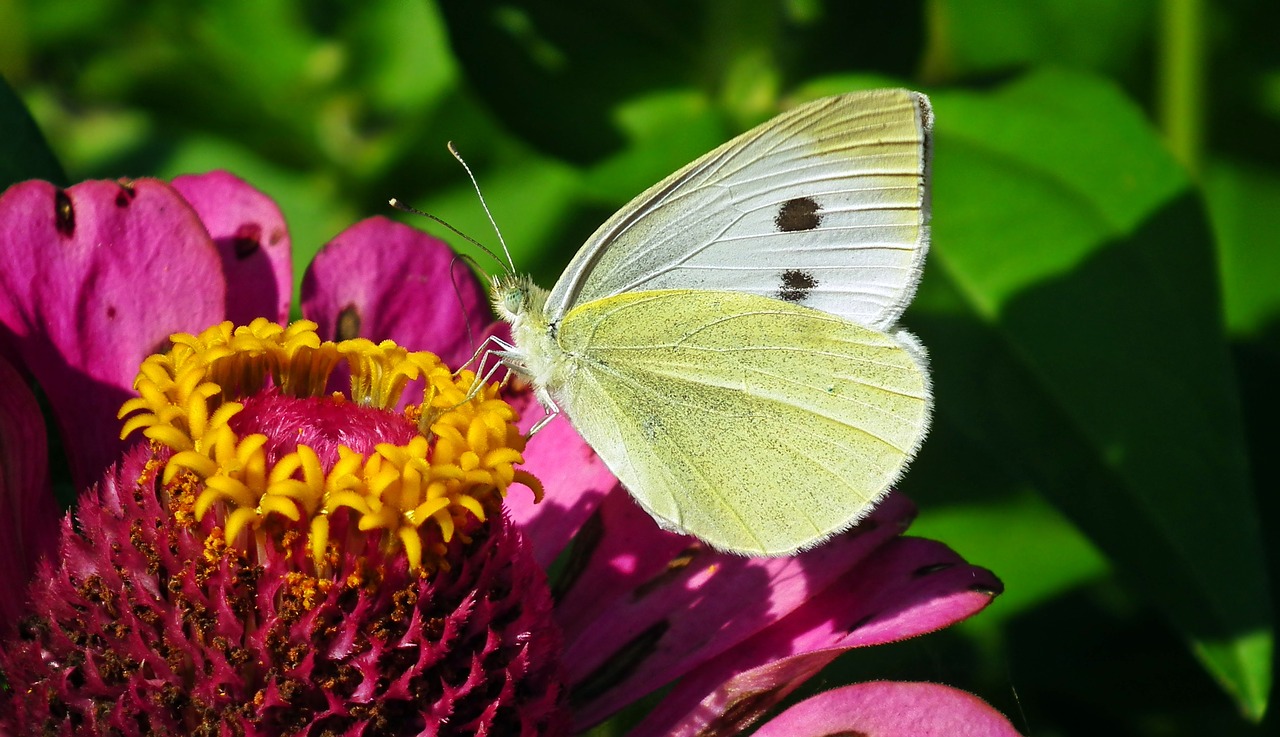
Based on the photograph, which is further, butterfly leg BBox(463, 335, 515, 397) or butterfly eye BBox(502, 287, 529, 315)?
butterfly eye BBox(502, 287, 529, 315)

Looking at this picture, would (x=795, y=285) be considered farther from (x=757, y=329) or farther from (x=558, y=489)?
(x=558, y=489)

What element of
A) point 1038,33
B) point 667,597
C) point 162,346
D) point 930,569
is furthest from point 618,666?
point 1038,33

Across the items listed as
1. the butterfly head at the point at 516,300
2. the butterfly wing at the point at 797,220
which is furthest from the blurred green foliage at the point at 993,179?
the butterfly head at the point at 516,300

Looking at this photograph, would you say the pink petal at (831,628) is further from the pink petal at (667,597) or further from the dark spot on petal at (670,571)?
the dark spot on petal at (670,571)

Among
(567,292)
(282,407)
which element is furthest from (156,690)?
(567,292)

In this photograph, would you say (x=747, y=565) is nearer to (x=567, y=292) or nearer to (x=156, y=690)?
(x=567, y=292)

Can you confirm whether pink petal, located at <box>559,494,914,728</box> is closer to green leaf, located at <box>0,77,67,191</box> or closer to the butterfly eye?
the butterfly eye

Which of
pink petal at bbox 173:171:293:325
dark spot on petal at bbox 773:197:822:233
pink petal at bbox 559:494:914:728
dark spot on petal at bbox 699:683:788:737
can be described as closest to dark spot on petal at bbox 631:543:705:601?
pink petal at bbox 559:494:914:728
